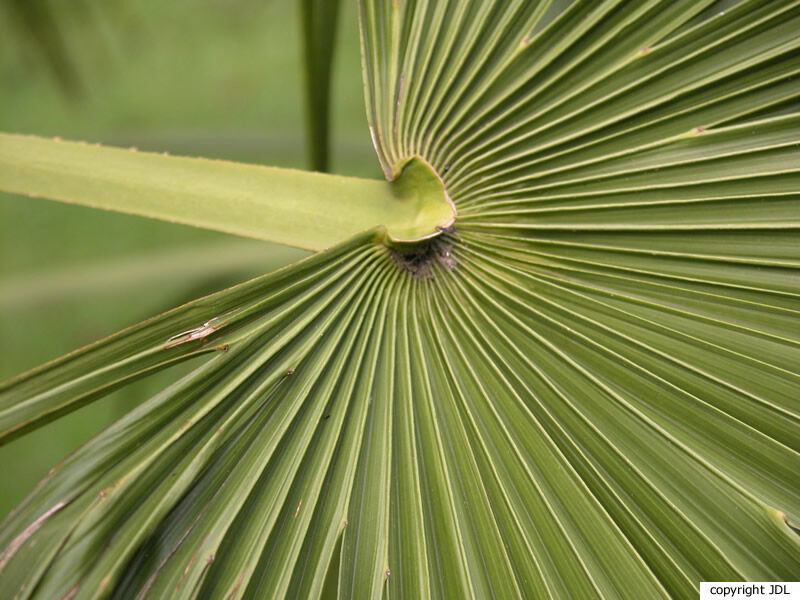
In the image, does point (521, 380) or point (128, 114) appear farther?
point (128, 114)

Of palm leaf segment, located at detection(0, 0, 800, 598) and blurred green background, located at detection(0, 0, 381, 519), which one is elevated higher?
blurred green background, located at detection(0, 0, 381, 519)

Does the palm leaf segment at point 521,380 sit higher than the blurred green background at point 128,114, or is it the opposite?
the blurred green background at point 128,114

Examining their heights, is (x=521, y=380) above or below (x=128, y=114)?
below

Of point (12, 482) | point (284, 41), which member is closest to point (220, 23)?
point (284, 41)

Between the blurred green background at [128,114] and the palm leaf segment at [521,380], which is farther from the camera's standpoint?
the blurred green background at [128,114]

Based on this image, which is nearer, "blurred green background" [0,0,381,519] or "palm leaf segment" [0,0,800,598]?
"palm leaf segment" [0,0,800,598]
